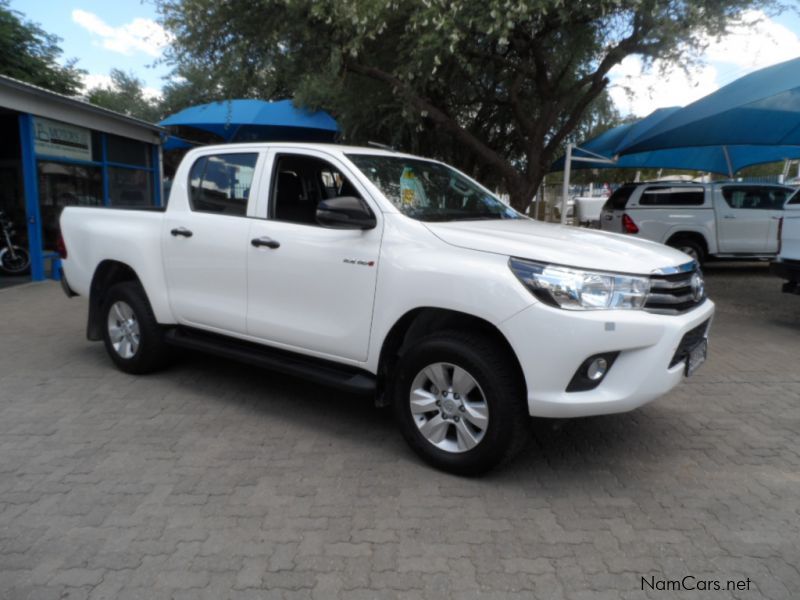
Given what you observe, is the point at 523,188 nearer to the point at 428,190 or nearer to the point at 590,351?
the point at 428,190

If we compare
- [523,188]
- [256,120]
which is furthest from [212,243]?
[256,120]

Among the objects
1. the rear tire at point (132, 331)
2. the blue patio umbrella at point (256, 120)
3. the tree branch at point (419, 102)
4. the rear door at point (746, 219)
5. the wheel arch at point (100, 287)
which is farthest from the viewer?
the rear door at point (746, 219)

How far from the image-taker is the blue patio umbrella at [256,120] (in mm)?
11648

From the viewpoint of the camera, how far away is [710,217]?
11.9 metres

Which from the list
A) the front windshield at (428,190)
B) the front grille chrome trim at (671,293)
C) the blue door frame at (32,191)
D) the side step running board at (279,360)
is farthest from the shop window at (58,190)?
the front grille chrome trim at (671,293)

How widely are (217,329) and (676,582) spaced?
131 inches

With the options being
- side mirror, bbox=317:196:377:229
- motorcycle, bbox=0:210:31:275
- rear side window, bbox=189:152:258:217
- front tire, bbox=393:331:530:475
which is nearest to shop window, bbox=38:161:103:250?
motorcycle, bbox=0:210:31:275

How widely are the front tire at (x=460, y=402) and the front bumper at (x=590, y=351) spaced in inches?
5.9

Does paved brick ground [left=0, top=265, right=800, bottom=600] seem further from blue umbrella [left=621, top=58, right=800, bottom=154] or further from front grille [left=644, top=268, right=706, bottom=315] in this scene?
blue umbrella [left=621, top=58, right=800, bottom=154]

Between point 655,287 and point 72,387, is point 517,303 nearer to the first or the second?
point 655,287

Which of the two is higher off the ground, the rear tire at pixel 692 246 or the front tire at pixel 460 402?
the rear tire at pixel 692 246

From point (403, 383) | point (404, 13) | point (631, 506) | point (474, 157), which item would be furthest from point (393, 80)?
point (631, 506)

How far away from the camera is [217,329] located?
14.8 feet

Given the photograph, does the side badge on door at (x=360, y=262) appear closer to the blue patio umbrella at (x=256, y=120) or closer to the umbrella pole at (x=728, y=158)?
the blue patio umbrella at (x=256, y=120)
